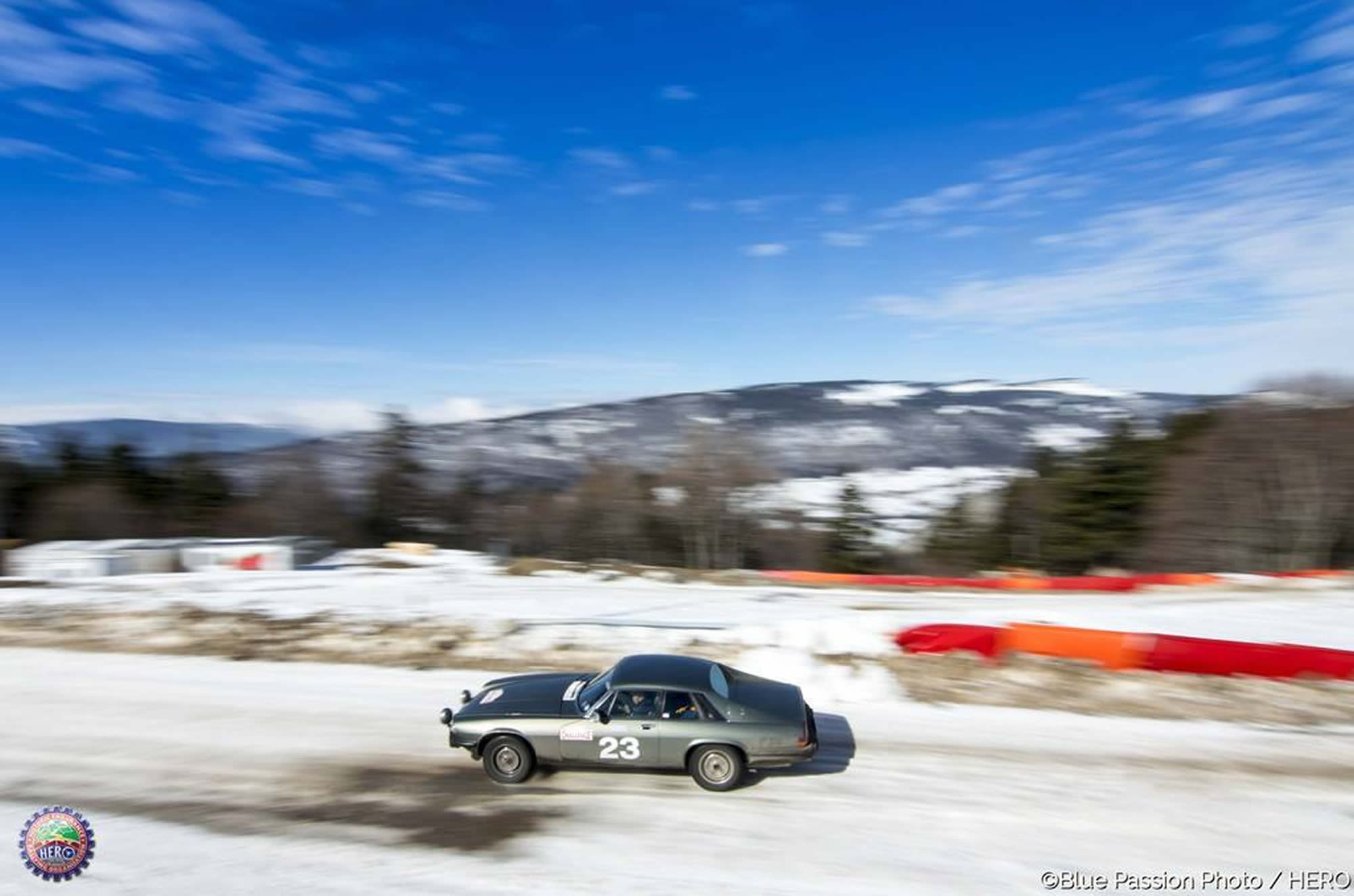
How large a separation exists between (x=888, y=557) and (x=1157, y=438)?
56.5ft

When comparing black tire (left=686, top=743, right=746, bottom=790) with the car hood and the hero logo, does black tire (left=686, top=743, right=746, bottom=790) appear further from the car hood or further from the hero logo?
the car hood

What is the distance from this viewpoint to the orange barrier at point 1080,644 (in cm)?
1312

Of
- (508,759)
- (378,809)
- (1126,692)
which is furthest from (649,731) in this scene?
(1126,692)

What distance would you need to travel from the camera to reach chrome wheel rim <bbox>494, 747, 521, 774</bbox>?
8703 mm

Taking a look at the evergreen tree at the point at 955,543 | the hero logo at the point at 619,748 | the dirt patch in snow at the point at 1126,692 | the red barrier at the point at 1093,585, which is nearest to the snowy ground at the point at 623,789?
the dirt patch in snow at the point at 1126,692

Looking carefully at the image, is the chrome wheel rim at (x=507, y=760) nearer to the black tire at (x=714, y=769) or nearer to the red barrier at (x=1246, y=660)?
the black tire at (x=714, y=769)

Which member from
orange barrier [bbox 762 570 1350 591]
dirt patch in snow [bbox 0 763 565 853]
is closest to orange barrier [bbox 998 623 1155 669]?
dirt patch in snow [bbox 0 763 565 853]

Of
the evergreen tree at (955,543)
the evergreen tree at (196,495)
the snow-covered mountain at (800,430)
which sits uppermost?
the snow-covered mountain at (800,430)

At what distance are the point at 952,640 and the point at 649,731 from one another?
7491 mm

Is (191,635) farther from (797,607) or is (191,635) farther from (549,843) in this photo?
(797,607)

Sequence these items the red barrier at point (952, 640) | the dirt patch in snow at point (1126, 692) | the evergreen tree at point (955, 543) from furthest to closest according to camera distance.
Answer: the evergreen tree at point (955, 543), the red barrier at point (952, 640), the dirt patch in snow at point (1126, 692)

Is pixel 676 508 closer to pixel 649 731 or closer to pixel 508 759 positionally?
pixel 508 759

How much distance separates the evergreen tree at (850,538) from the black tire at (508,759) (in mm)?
46669

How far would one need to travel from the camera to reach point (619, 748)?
8.55 m
